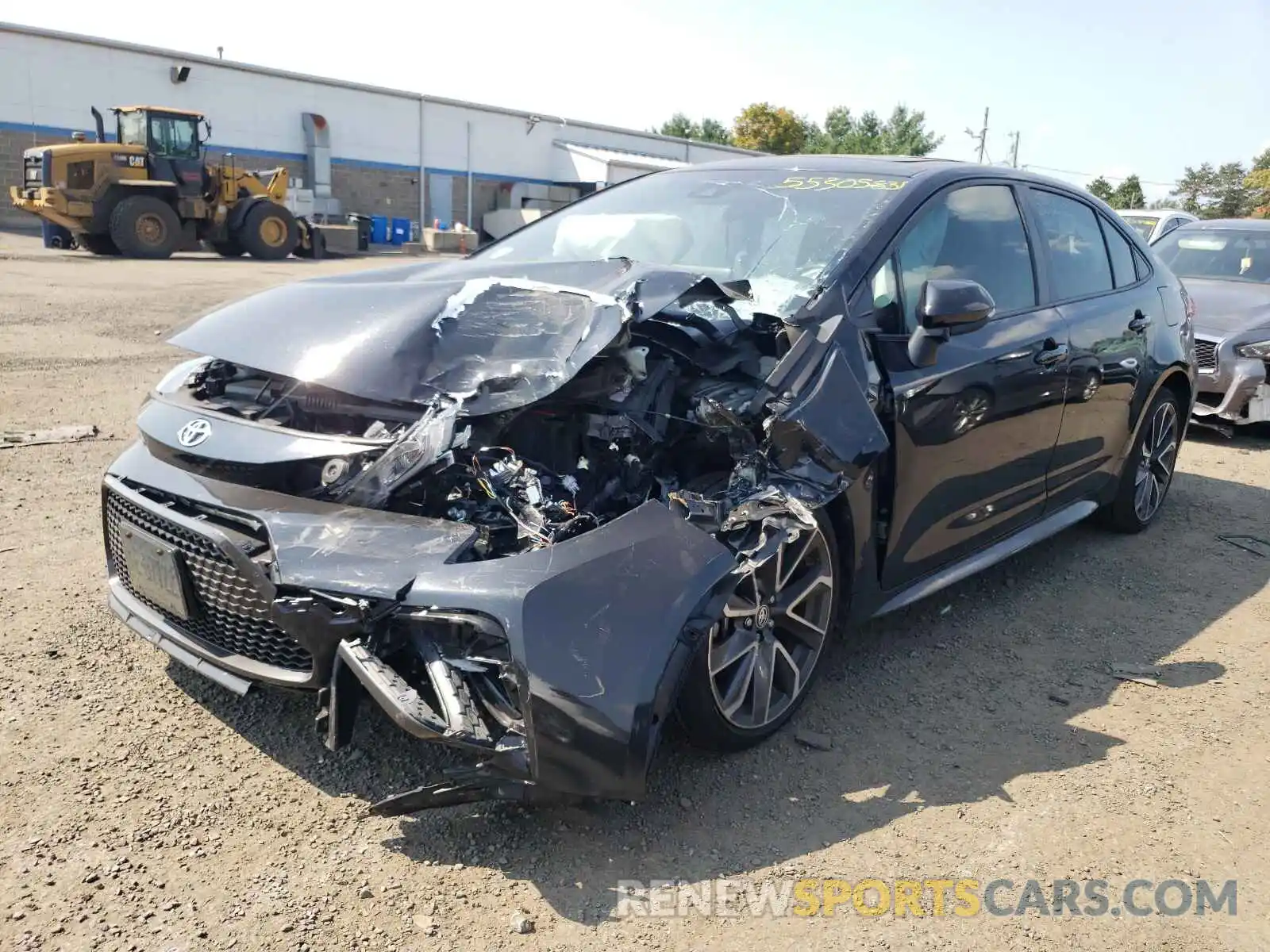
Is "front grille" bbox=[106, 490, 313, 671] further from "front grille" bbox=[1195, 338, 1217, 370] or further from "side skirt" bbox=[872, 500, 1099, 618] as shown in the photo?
"front grille" bbox=[1195, 338, 1217, 370]

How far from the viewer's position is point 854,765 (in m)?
2.99

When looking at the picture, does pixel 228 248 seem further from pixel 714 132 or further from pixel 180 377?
pixel 714 132

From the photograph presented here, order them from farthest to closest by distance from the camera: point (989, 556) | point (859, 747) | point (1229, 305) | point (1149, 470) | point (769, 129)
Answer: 1. point (769, 129)
2. point (1229, 305)
3. point (1149, 470)
4. point (989, 556)
5. point (859, 747)

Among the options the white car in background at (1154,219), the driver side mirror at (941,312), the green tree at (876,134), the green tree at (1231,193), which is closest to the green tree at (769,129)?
the green tree at (876,134)

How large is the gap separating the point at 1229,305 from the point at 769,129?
57334mm

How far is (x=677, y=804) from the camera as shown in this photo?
2764 mm

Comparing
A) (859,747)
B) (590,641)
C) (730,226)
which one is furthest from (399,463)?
A: (730,226)

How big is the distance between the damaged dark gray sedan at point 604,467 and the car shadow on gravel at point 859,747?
0.60 ft

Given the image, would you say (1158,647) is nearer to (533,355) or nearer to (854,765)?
(854,765)

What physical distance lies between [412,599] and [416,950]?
0.78m

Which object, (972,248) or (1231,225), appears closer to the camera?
(972,248)

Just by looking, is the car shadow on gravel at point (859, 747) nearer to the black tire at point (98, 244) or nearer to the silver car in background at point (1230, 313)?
the silver car in background at point (1230, 313)

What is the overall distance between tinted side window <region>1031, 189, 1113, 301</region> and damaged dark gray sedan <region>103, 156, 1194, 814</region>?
0.85ft

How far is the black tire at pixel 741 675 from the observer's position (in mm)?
2715
